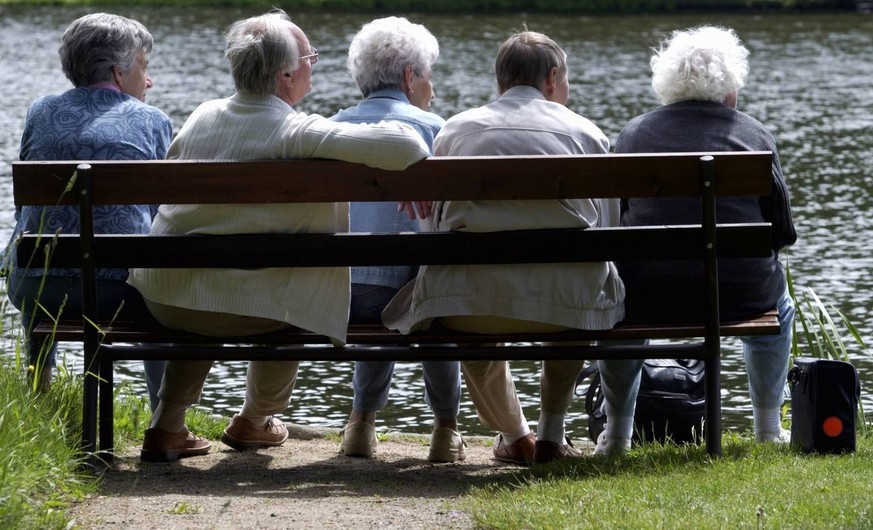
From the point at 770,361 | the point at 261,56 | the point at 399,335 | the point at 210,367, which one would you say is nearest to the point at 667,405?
the point at 770,361

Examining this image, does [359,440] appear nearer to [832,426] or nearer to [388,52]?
[388,52]

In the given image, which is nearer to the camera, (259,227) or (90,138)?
(259,227)

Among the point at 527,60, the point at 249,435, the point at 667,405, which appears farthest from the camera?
the point at 667,405

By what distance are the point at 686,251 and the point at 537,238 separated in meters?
0.49

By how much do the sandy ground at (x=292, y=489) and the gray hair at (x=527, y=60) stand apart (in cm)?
138

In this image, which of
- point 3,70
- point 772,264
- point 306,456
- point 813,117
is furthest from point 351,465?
point 3,70

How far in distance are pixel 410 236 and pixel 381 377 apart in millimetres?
1067

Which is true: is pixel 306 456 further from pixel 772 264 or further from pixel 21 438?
pixel 772 264

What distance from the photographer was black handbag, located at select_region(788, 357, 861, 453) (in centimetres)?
508

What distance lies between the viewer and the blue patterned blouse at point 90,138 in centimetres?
562

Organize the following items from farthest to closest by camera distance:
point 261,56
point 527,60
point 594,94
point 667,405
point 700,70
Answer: point 594,94 → point 667,405 → point 700,70 → point 527,60 → point 261,56

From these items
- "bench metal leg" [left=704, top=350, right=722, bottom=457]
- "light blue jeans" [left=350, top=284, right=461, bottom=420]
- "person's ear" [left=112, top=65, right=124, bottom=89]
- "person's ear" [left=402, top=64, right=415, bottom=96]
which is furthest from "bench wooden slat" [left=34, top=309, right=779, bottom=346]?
"person's ear" [left=402, top=64, right=415, bottom=96]

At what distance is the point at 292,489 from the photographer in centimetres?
495

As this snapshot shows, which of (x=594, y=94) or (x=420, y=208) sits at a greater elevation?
(x=420, y=208)
